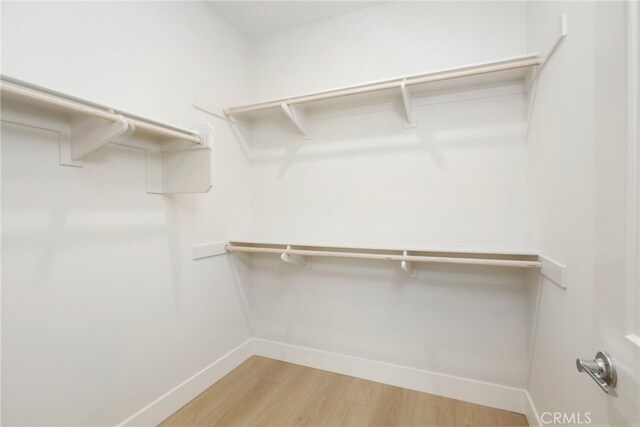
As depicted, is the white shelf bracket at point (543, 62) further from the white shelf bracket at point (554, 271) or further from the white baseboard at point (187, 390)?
the white baseboard at point (187, 390)

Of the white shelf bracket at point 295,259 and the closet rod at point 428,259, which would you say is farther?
the white shelf bracket at point 295,259

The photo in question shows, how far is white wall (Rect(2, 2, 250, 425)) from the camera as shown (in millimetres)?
1059

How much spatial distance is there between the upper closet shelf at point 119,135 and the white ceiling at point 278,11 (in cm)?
107

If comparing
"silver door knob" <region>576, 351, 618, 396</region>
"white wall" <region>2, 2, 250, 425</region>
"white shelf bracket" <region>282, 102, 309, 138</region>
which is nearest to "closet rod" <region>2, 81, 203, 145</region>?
"white wall" <region>2, 2, 250, 425</region>

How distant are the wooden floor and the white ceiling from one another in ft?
8.70

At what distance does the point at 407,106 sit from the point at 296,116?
76cm

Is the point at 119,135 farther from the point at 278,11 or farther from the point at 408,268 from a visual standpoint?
the point at 408,268

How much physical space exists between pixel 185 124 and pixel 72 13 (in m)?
0.67

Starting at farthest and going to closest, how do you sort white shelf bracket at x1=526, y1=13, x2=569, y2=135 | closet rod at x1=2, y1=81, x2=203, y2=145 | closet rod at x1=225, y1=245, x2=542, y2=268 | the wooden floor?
the wooden floor → closet rod at x1=225, y1=245, x2=542, y2=268 → white shelf bracket at x1=526, y1=13, x2=569, y2=135 → closet rod at x1=2, y1=81, x2=203, y2=145

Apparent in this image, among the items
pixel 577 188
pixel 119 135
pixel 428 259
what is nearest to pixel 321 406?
pixel 428 259

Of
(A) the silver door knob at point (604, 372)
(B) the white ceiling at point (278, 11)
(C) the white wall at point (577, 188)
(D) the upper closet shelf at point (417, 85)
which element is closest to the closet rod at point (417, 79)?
(D) the upper closet shelf at point (417, 85)

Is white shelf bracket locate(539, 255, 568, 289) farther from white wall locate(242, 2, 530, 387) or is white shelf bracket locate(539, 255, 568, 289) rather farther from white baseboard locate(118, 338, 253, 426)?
white baseboard locate(118, 338, 253, 426)

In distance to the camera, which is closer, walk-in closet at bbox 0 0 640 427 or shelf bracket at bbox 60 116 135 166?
walk-in closet at bbox 0 0 640 427

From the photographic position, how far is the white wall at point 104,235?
3.47 feet
